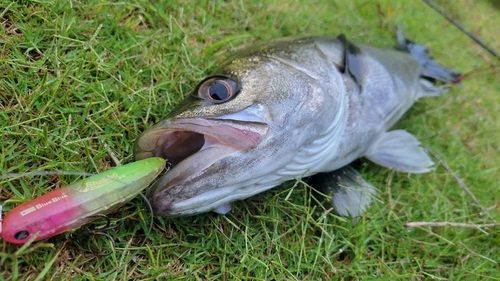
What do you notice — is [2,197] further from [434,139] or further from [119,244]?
[434,139]

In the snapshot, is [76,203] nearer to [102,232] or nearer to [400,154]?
[102,232]

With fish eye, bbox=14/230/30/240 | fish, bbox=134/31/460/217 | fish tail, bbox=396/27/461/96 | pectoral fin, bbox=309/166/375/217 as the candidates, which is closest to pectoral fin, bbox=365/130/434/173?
fish, bbox=134/31/460/217

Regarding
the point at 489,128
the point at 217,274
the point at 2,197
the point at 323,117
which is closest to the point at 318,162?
the point at 323,117

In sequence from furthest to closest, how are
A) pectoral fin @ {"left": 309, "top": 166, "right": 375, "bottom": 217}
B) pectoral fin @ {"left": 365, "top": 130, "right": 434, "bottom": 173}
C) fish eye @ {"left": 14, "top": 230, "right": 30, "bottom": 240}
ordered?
pectoral fin @ {"left": 365, "top": 130, "right": 434, "bottom": 173} → pectoral fin @ {"left": 309, "top": 166, "right": 375, "bottom": 217} → fish eye @ {"left": 14, "top": 230, "right": 30, "bottom": 240}

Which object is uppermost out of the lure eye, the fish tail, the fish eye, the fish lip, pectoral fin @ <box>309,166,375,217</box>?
the lure eye

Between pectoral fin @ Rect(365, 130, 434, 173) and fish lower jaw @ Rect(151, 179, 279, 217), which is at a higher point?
fish lower jaw @ Rect(151, 179, 279, 217)

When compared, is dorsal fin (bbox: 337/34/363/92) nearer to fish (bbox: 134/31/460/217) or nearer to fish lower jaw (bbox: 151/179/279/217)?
fish (bbox: 134/31/460/217)

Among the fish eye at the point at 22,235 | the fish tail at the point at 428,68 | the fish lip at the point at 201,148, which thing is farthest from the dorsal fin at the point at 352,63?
the fish eye at the point at 22,235

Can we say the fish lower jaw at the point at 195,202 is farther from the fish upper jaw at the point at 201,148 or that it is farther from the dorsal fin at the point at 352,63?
the dorsal fin at the point at 352,63
